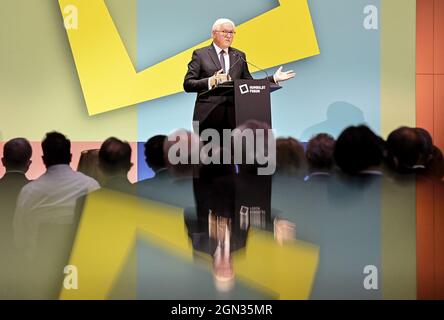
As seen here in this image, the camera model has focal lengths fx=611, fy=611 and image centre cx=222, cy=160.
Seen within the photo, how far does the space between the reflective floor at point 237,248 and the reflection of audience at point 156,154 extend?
0.95 feet

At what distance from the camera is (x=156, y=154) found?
10.7 feet

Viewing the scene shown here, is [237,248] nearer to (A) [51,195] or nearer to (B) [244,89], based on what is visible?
(A) [51,195]

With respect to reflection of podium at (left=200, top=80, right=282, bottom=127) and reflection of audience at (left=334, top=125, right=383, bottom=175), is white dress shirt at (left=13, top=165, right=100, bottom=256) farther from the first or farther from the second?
reflection of podium at (left=200, top=80, right=282, bottom=127)

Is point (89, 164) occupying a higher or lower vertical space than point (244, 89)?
lower

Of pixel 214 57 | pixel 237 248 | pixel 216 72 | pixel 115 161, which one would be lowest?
pixel 237 248

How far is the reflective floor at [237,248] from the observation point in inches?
→ 75.0

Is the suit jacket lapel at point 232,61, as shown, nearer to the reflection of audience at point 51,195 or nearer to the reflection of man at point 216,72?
the reflection of man at point 216,72

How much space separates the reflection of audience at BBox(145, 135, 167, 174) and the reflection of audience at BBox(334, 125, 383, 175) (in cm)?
95

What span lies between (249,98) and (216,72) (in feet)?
1.79

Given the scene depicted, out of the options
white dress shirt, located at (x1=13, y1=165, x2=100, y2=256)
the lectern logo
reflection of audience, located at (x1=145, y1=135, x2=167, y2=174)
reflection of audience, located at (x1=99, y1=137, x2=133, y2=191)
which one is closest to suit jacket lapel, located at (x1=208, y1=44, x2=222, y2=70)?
the lectern logo

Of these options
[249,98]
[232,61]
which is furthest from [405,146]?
[232,61]

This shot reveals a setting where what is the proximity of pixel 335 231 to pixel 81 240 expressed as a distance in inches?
37.5

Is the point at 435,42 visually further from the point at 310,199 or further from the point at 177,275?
the point at 177,275

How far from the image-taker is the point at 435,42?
631 cm
